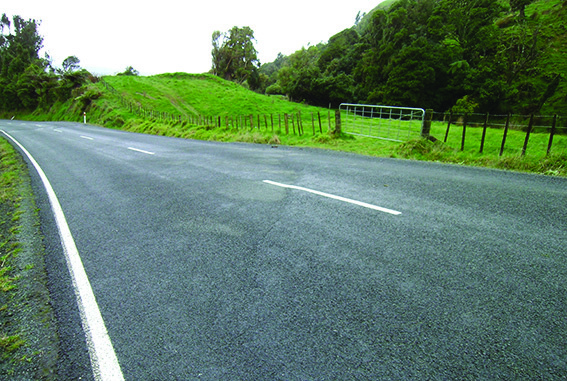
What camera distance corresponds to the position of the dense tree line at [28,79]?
49500mm

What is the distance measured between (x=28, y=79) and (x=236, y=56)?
4310 centimetres

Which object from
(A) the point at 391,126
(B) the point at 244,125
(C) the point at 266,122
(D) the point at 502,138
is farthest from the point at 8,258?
(B) the point at 244,125

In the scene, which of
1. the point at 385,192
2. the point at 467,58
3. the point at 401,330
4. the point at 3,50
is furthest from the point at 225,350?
the point at 3,50

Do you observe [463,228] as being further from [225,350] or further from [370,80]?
[370,80]

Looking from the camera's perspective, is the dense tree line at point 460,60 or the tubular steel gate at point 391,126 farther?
the dense tree line at point 460,60

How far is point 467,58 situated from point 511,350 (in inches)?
1799

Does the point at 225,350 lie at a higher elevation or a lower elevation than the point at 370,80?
lower

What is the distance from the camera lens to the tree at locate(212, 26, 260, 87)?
77000mm

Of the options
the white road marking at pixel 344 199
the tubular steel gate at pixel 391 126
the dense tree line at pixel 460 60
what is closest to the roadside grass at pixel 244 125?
the tubular steel gate at pixel 391 126

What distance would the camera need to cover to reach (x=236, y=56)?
78.8 metres

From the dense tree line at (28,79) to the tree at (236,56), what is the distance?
34.8 m

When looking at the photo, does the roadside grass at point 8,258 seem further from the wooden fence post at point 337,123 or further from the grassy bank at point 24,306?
the wooden fence post at point 337,123

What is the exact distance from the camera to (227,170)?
8.41m

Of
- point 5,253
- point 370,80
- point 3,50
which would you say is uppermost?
point 3,50
